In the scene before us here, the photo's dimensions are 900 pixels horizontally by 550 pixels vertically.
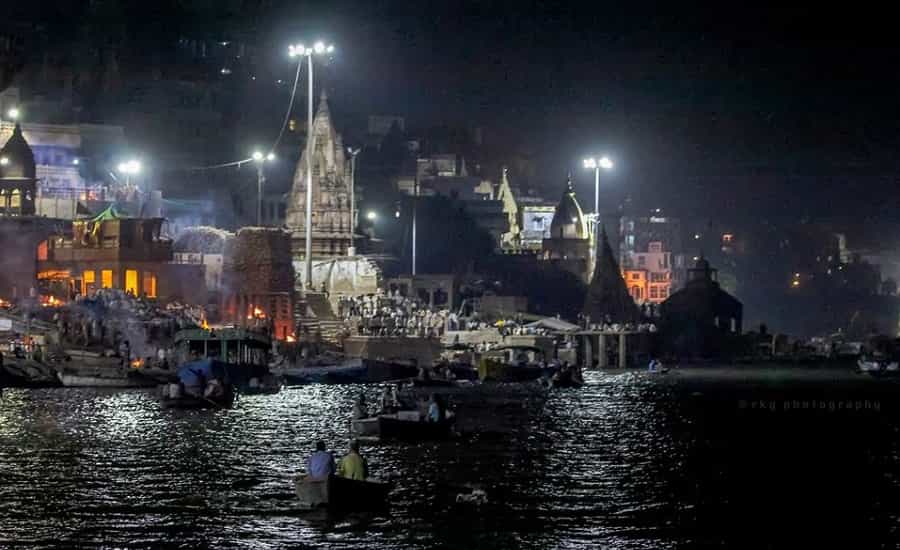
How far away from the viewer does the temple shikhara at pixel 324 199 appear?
101 m

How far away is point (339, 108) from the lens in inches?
6083

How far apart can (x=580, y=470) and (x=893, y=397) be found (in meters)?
46.2

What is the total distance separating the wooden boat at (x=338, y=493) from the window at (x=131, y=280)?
169 ft

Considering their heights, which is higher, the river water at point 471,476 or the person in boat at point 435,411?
the person in boat at point 435,411

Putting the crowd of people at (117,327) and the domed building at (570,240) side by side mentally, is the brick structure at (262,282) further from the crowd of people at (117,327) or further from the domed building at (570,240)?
the domed building at (570,240)

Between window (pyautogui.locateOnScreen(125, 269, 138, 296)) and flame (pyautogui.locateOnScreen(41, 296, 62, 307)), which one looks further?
window (pyautogui.locateOnScreen(125, 269, 138, 296))

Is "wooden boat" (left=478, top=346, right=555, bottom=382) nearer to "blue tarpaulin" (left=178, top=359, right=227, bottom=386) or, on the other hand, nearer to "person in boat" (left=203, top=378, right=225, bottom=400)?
"blue tarpaulin" (left=178, top=359, right=227, bottom=386)

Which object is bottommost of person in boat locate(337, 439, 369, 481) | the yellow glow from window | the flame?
person in boat locate(337, 439, 369, 481)

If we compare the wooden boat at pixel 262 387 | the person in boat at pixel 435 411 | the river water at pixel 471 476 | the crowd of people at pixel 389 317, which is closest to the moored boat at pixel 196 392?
the river water at pixel 471 476

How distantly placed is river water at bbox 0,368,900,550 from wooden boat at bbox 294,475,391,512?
0.49 metres

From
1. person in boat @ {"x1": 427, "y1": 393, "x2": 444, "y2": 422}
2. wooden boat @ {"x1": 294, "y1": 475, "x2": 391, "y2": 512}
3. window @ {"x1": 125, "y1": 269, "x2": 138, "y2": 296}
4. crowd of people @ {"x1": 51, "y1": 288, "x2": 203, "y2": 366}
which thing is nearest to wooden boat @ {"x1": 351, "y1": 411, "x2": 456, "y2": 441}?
person in boat @ {"x1": 427, "y1": 393, "x2": 444, "y2": 422}

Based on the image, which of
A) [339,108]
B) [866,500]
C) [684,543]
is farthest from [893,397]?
[339,108]

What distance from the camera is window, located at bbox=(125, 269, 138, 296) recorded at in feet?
267

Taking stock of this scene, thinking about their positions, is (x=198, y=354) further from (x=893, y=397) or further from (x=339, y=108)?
(x=339, y=108)
